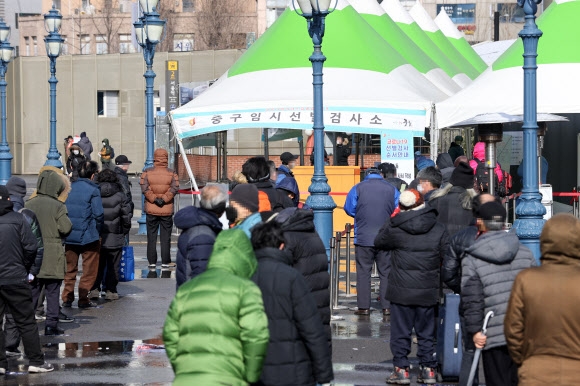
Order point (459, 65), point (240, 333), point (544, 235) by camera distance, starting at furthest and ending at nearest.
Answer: point (459, 65) → point (544, 235) → point (240, 333)

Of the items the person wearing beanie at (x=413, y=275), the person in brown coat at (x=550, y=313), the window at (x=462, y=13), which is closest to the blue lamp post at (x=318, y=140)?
the person wearing beanie at (x=413, y=275)

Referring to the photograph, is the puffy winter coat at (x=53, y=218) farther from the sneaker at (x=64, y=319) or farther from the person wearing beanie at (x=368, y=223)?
the person wearing beanie at (x=368, y=223)

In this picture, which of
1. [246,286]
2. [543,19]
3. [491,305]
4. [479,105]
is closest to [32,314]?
[491,305]

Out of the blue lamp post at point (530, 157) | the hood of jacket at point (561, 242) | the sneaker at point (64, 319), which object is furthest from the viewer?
the sneaker at point (64, 319)

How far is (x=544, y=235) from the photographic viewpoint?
6965 millimetres

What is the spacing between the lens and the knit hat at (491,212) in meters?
8.79

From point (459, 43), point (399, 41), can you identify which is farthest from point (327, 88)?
point (459, 43)

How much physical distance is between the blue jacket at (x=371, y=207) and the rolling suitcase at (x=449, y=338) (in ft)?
13.4

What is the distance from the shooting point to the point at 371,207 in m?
15.1

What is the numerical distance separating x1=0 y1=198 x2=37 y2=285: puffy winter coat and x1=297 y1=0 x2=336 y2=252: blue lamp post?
478 cm

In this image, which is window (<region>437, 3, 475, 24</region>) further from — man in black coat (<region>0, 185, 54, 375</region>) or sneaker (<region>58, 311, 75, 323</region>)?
man in black coat (<region>0, 185, 54, 375</region>)

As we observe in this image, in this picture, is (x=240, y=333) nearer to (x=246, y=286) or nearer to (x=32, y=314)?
(x=246, y=286)

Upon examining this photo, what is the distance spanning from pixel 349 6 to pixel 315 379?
1730 cm

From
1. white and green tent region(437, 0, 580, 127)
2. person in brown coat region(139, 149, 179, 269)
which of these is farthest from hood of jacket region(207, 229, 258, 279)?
person in brown coat region(139, 149, 179, 269)
